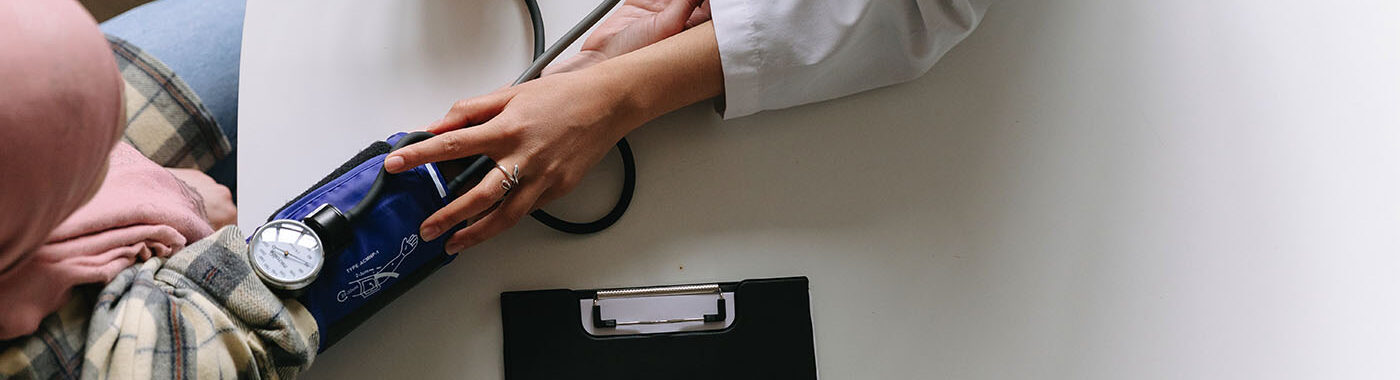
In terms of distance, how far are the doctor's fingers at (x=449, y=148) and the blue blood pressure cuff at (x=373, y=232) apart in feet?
0.06

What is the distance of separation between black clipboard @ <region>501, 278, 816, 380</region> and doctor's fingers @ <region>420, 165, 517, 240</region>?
0.09 meters

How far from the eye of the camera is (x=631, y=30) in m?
0.78

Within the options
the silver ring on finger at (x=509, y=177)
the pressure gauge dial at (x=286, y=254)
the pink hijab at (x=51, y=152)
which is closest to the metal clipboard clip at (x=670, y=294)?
the silver ring on finger at (x=509, y=177)

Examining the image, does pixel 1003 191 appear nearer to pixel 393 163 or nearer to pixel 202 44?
pixel 393 163

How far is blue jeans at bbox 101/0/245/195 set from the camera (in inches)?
33.4

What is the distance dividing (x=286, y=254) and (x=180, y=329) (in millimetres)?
79

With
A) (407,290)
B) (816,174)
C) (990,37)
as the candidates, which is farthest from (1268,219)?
(407,290)

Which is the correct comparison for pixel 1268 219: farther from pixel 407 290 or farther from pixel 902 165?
pixel 407 290

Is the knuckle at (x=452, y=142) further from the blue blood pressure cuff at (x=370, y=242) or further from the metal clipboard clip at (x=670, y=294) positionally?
the metal clipboard clip at (x=670, y=294)

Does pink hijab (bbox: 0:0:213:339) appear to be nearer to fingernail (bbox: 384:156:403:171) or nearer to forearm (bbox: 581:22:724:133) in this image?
fingernail (bbox: 384:156:403:171)

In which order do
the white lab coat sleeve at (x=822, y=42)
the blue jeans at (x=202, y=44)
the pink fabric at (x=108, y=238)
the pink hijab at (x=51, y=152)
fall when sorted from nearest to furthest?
the pink hijab at (x=51, y=152), the pink fabric at (x=108, y=238), the white lab coat sleeve at (x=822, y=42), the blue jeans at (x=202, y=44)

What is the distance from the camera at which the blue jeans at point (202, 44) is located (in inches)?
33.4

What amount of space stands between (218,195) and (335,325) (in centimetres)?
23

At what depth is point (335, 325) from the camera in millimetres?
666
